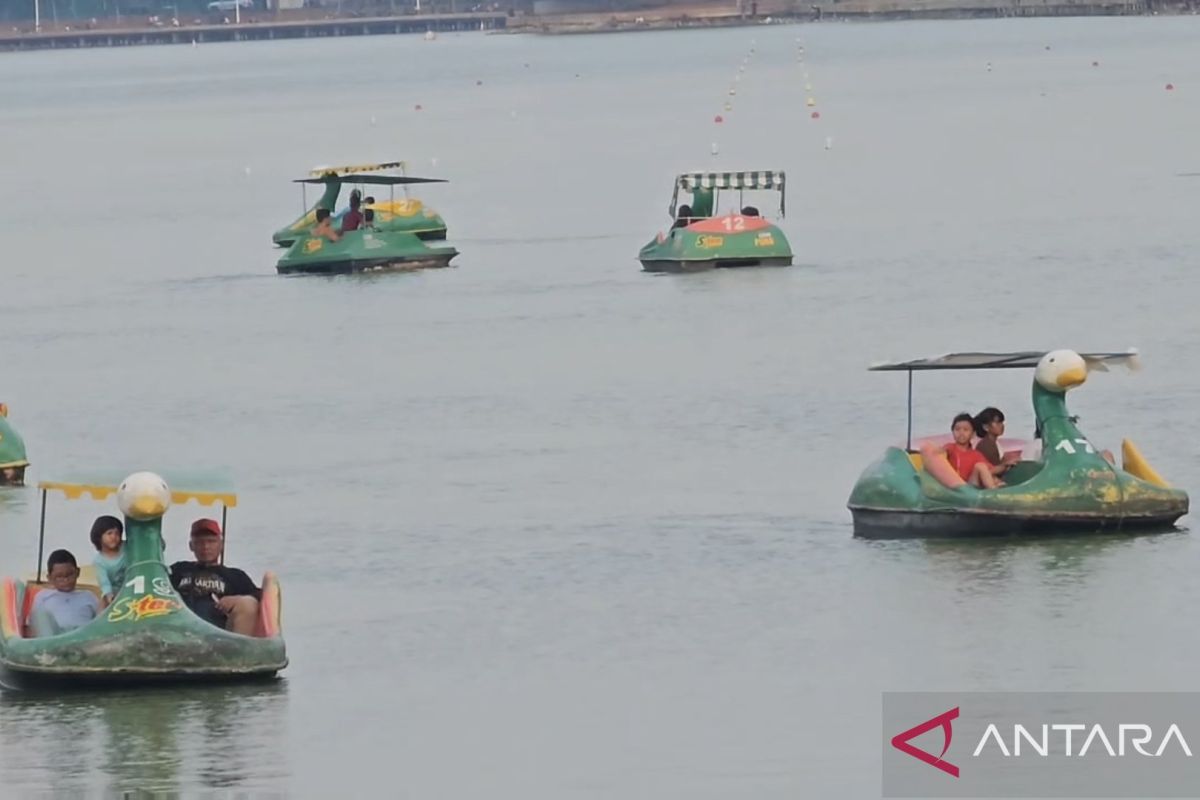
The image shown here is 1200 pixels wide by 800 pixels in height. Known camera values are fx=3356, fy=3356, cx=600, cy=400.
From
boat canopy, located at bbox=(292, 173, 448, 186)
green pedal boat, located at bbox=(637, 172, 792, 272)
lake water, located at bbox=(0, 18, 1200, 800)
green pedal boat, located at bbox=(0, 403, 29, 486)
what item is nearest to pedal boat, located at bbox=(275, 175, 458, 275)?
boat canopy, located at bbox=(292, 173, 448, 186)

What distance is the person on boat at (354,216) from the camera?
2493 inches

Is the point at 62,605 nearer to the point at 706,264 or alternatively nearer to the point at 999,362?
the point at 999,362

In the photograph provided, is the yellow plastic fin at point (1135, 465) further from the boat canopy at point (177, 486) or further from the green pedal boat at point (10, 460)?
the green pedal boat at point (10, 460)

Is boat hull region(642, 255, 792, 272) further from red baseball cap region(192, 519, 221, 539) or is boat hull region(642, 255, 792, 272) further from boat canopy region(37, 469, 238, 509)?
red baseball cap region(192, 519, 221, 539)

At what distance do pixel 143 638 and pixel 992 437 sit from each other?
888 cm

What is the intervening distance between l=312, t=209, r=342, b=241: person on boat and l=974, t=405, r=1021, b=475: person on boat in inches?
1373

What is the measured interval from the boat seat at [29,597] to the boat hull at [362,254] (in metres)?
38.0

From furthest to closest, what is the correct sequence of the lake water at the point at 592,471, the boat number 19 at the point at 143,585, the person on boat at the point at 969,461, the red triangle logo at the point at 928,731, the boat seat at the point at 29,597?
the person on boat at the point at 969,461, the boat seat at the point at 29,597, the boat number 19 at the point at 143,585, the lake water at the point at 592,471, the red triangle logo at the point at 928,731

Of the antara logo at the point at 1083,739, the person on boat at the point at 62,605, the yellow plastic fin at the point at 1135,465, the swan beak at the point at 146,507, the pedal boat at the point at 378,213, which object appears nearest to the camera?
the antara logo at the point at 1083,739

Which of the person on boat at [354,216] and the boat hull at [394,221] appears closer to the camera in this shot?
the person on boat at [354,216]

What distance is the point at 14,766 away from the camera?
2323 centimetres

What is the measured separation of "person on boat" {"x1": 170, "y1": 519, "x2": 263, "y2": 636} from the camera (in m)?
25.0

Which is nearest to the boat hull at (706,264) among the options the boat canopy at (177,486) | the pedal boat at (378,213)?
the pedal boat at (378,213)

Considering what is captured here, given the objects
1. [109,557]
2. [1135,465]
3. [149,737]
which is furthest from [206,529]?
[1135,465]
